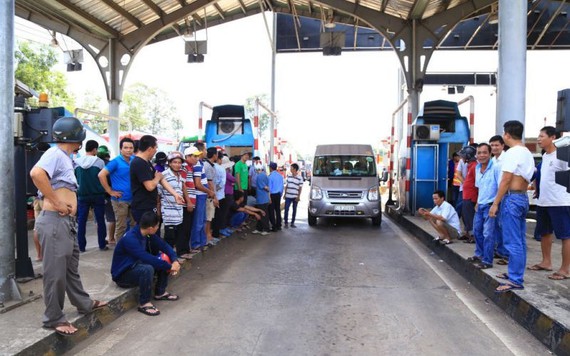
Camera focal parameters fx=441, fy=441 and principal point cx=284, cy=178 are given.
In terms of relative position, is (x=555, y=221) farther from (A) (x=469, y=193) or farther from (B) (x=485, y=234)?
(A) (x=469, y=193)

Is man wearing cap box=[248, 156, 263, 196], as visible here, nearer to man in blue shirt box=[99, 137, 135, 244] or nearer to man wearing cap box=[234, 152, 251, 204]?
man wearing cap box=[234, 152, 251, 204]

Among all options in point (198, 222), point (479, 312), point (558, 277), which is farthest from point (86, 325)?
point (558, 277)

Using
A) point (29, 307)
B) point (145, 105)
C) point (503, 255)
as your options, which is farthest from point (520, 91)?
point (145, 105)

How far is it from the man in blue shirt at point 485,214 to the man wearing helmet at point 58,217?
502 centimetres

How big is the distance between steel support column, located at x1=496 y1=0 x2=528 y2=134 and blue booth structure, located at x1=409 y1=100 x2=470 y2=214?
5.50 meters

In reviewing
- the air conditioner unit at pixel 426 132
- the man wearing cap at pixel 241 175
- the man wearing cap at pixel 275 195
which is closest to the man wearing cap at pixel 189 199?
the man wearing cap at pixel 241 175

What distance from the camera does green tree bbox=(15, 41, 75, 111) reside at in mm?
25844

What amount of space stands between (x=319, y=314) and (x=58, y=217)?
9.25 ft

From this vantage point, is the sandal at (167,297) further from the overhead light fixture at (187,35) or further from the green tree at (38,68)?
the green tree at (38,68)

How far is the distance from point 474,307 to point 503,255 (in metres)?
1.85

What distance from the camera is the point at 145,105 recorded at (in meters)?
57.9

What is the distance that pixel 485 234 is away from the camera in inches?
238

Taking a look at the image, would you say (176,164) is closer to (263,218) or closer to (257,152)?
(263,218)

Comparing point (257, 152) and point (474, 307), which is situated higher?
point (257, 152)
